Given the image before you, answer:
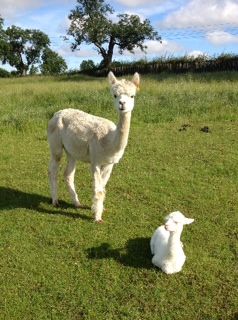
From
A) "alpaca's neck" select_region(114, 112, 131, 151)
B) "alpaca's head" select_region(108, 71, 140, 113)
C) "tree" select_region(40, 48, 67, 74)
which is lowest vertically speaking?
"tree" select_region(40, 48, 67, 74)

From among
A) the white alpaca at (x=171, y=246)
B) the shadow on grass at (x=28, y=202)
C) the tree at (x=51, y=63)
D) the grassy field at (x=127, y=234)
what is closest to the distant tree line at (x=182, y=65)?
the grassy field at (x=127, y=234)

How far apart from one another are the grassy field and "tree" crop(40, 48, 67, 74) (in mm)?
76694

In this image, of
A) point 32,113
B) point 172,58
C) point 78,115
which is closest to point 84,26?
point 172,58

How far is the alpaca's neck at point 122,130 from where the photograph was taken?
6934 millimetres

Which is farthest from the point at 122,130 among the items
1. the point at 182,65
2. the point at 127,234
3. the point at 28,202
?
the point at 182,65

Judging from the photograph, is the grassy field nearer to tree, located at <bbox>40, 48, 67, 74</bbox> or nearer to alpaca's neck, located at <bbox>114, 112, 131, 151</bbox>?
→ alpaca's neck, located at <bbox>114, 112, 131, 151</bbox>

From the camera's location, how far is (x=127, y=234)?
742cm

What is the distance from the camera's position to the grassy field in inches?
227

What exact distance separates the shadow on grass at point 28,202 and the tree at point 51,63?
81294 mm

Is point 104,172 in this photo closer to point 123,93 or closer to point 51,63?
point 123,93

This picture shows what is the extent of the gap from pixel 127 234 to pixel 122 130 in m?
1.67

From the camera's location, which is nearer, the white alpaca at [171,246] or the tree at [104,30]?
the white alpaca at [171,246]

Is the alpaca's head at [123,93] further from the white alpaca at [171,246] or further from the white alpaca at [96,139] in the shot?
the white alpaca at [171,246]

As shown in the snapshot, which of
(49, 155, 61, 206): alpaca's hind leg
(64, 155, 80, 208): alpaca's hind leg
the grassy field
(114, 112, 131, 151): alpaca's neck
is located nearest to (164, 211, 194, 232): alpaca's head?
the grassy field
